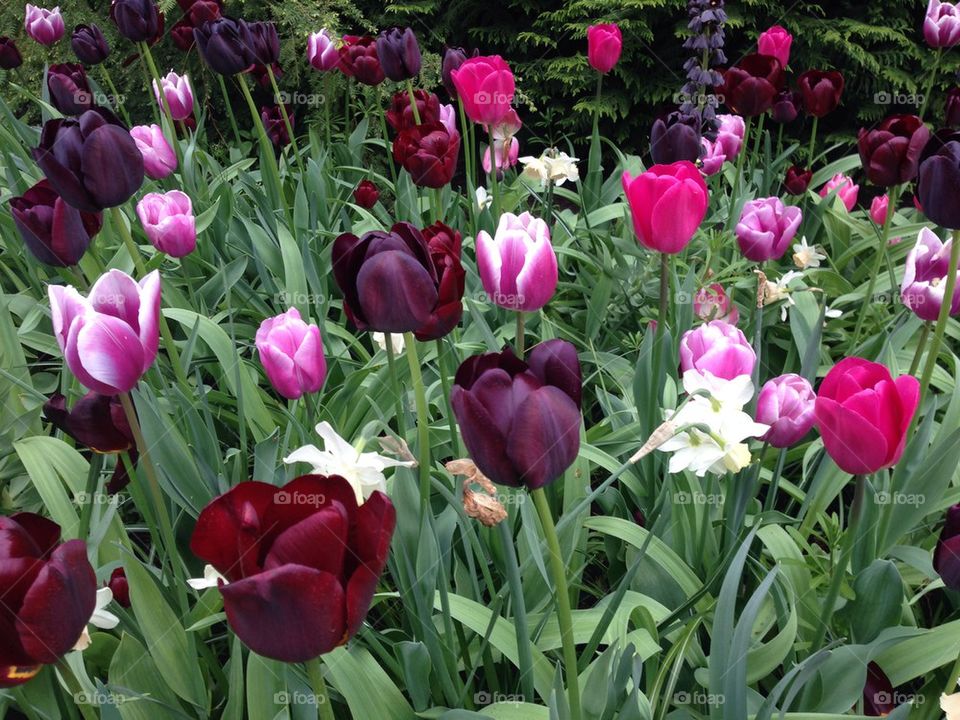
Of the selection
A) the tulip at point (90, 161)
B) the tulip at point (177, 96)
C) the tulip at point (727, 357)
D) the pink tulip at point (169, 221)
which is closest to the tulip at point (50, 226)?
the tulip at point (90, 161)

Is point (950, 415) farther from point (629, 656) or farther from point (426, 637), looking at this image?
point (426, 637)

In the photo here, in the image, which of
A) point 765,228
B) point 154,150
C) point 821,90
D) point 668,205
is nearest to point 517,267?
point 668,205

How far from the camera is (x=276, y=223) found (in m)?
2.60

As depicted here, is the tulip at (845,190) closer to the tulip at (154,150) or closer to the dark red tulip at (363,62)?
the dark red tulip at (363,62)

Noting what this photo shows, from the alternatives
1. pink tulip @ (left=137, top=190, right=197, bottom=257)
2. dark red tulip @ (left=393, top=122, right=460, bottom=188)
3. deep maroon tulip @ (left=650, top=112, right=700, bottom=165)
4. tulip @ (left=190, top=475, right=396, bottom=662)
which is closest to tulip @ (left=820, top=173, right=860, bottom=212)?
deep maroon tulip @ (left=650, top=112, right=700, bottom=165)

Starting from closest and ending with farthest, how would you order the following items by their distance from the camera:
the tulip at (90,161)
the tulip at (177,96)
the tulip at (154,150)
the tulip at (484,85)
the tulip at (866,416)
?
the tulip at (866,416) < the tulip at (90,161) < the tulip at (484,85) < the tulip at (154,150) < the tulip at (177,96)

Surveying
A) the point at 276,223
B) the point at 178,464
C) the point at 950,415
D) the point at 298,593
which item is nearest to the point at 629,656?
the point at 298,593

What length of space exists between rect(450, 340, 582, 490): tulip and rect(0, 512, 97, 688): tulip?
0.38 m

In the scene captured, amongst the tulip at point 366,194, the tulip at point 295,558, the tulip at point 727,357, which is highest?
the tulip at point 295,558

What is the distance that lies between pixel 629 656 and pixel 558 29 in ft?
13.0

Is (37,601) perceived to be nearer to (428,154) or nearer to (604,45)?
(428,154)

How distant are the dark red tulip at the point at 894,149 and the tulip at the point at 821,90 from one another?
752 millimetres

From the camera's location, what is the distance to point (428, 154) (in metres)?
2.04

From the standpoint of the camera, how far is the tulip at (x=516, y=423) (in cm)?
80
